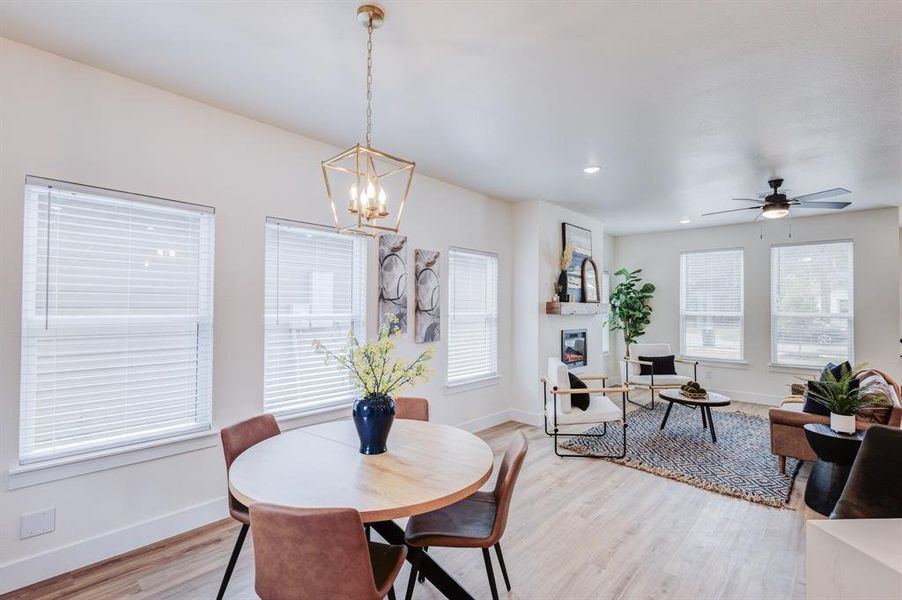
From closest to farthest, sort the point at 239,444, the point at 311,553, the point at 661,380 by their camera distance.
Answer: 1. the point at 311,553
2. the point at 239,444
3. the point at 661,380

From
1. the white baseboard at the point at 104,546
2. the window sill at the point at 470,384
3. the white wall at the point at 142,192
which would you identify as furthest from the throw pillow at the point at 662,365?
the white baseboard at the point at 104,546

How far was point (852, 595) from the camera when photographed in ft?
2.61

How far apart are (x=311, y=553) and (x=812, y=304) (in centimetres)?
733

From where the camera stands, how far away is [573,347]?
19.1ft

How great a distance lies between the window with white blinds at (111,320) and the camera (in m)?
2.26

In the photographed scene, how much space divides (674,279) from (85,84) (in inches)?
306

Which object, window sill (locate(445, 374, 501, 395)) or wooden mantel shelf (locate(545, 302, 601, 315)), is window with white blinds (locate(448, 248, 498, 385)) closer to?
window sill (locate(445, 374, 501, 395))

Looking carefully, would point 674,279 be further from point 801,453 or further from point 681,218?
point 801,453

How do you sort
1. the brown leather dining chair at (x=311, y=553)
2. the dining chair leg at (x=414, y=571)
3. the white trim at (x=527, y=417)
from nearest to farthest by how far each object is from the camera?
the brown leather dining chair at (x=311, y=553) → the dining chair leg at (x=414, y=571) → the white trim at (x=527, y=417)

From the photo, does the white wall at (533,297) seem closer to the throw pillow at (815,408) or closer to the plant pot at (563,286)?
the plant pot at (563,286)

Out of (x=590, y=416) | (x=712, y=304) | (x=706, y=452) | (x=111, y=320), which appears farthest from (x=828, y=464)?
(x=111, y=320)

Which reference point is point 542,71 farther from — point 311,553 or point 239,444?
point 239,444

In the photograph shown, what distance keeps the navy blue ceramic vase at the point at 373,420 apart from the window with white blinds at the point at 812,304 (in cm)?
670

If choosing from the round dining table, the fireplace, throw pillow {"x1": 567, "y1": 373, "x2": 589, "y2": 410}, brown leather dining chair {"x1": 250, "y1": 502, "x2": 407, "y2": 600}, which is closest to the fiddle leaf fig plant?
the fireplace
